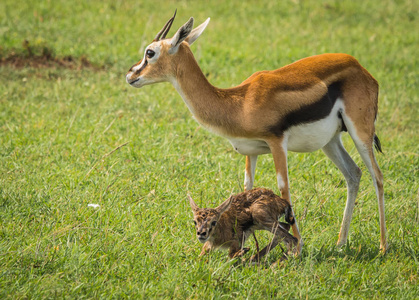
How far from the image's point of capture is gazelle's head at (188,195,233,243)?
4.09 metres

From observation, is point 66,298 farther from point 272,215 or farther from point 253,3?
point 253,3

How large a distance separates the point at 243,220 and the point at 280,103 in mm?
1064

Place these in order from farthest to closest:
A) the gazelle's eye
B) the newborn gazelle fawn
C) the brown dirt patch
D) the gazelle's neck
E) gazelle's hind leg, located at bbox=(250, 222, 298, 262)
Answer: the brown dirt patch, the gazelle's eye, the gazelle's neck, gazelle's hind leg, located at bbox=(250, 222, 298, 262), the newborn gazelle fawn

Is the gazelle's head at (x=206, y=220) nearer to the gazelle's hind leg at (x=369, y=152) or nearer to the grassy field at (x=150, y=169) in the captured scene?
the grassy field at (x=150, y=169)

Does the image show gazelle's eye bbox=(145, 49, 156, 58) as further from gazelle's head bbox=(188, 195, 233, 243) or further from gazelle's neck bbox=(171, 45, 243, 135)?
gazelle's head bbox=(188, 195, 233, 243)

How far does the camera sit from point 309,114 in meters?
4.88

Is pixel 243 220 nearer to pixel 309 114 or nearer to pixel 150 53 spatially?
pixel 309 114

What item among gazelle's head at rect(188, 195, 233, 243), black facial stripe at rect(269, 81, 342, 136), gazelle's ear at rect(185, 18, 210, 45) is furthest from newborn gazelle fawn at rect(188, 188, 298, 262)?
gazelle's ear at rect(185, 18, 210, 45)

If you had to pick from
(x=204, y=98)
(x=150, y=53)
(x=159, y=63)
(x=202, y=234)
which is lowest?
(x=202, y=234)

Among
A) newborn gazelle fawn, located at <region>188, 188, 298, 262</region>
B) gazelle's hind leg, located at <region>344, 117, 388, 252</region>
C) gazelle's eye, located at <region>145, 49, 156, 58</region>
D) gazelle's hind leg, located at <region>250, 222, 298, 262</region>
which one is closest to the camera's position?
newborn gazelle fawn, located at <region>188, 188, 298, 262</region>

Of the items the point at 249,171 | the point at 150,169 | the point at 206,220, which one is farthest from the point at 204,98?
the point at 150,169

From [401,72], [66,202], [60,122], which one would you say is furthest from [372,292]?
[401,72]

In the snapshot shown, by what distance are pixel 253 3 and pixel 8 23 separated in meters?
5.81

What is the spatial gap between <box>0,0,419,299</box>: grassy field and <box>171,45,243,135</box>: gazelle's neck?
854 mm
